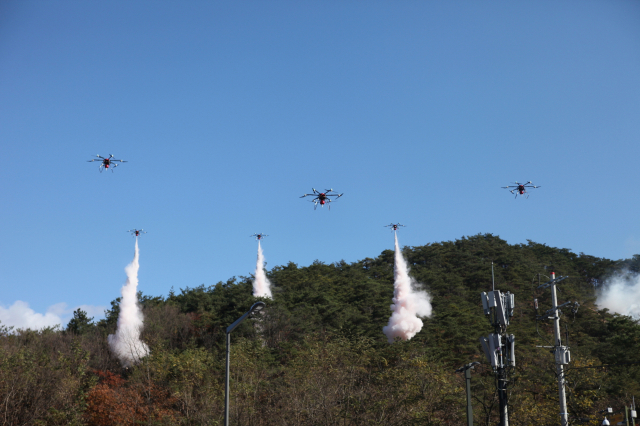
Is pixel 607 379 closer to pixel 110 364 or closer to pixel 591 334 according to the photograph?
pixel 591 334

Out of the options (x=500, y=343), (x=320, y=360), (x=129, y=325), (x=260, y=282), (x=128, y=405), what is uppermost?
(x=260, y=282)

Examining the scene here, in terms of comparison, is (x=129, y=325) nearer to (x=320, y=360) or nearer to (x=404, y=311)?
(x=404, y=311)

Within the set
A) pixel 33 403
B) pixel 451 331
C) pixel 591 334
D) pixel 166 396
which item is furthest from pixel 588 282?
pixel 33 403

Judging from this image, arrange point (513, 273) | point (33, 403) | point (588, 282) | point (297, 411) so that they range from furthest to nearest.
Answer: point (588, 282) → point (513, 273) → point (33, 403) → point (297, 411)

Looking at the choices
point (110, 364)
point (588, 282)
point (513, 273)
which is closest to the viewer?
point (110, 364)

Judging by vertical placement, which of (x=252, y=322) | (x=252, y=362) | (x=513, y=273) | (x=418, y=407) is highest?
(x=513, y=273)

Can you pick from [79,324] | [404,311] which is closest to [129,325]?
[79,324]

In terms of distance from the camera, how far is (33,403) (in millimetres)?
42062

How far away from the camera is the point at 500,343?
17.4m

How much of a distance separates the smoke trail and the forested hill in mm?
1342

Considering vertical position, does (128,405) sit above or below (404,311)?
below

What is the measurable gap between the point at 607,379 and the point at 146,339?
156 feet

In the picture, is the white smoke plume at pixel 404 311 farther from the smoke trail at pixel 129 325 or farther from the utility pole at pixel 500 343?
the utility pole at pixel 500 343

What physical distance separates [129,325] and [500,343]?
193ft
